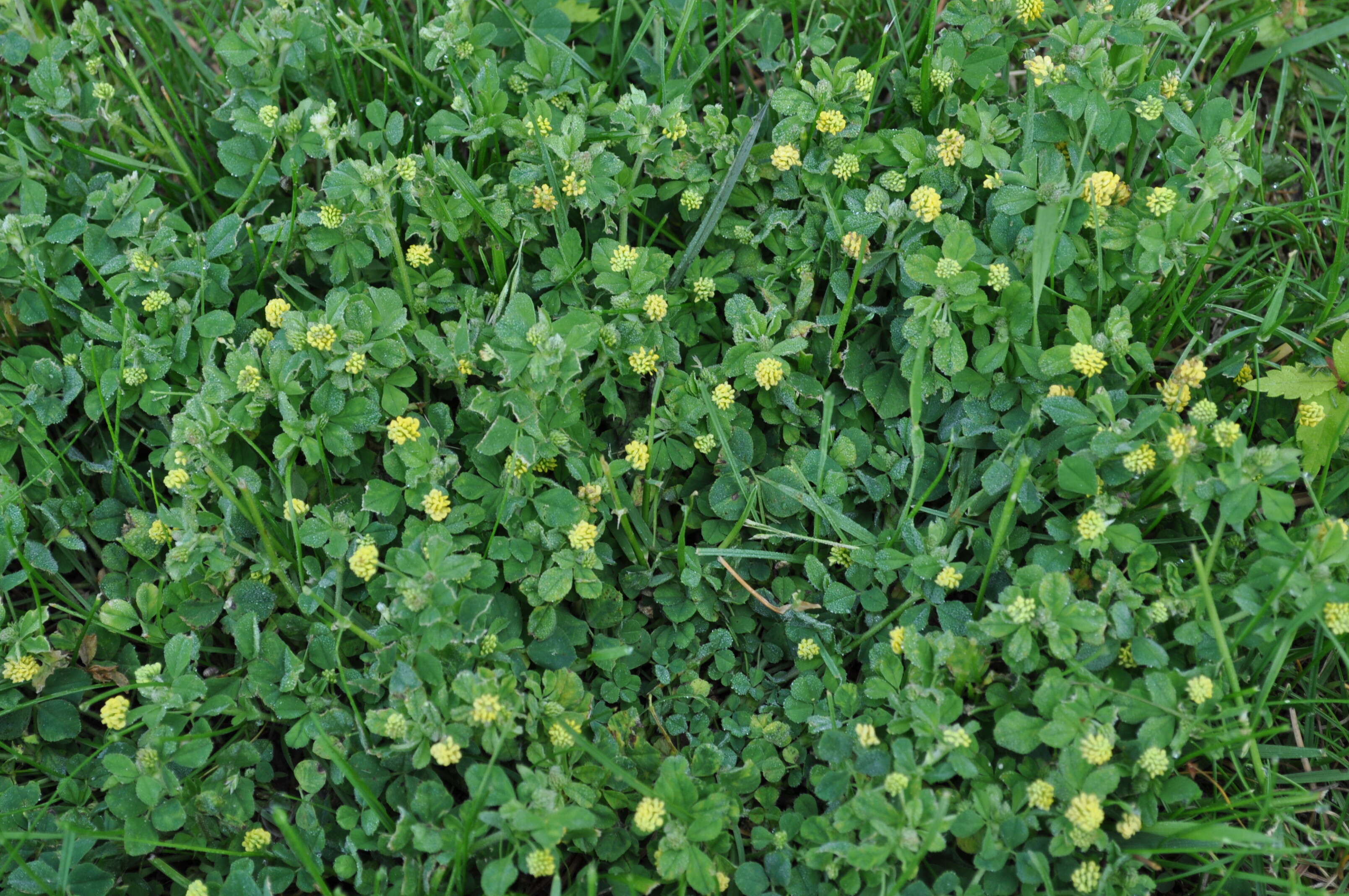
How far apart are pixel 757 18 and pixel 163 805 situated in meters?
3.22

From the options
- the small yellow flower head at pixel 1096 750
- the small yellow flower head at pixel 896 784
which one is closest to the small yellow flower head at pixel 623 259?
the small yellow flower head at pixel 896 784

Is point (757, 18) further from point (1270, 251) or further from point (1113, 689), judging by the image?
point (1113, 689)

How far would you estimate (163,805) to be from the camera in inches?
105

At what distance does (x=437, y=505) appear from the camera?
9.31 ft

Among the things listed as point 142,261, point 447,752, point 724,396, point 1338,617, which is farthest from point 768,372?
point 142,261

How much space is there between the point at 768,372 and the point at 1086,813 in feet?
4.60

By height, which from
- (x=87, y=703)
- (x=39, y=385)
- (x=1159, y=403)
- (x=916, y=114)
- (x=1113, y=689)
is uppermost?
(x=916, y=114)

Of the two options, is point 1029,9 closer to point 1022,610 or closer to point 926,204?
point 926,204

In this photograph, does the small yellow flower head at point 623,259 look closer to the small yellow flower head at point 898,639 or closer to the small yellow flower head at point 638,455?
the small yellow flower head at point 638,455

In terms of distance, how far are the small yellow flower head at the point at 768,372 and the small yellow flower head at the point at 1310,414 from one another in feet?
4.97

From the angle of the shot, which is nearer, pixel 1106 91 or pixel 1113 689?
pixel 1113 689

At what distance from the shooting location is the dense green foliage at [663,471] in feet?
8.56

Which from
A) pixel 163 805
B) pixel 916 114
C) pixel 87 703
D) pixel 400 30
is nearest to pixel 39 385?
pixel 87 703

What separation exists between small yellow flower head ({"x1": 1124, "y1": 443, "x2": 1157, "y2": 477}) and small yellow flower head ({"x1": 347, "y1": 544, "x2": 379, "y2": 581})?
79.3 inches
